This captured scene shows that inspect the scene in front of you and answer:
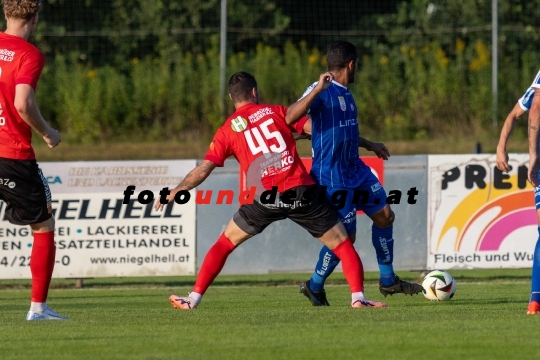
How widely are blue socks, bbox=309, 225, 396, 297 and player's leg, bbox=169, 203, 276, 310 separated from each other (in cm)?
93

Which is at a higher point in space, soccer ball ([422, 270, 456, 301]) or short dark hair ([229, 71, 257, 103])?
short dark hair ([229, 71, 257, 103])

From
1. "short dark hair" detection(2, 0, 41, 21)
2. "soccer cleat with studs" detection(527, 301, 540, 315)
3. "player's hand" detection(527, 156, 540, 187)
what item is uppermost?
"short dark hair" detection(2, 0, 41, 21)

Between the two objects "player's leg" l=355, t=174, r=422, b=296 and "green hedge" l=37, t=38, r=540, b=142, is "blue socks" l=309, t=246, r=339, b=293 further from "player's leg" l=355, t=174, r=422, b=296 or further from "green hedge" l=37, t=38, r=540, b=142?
"green hedge" l=37, t=38, r=540, b=142

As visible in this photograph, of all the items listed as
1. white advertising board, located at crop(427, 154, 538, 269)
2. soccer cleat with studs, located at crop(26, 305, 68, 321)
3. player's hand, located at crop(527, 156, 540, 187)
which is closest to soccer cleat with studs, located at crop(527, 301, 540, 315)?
player's hand, located at crop(527, 156, 540, 187)

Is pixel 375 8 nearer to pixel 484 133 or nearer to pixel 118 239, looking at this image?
pixel 484 133

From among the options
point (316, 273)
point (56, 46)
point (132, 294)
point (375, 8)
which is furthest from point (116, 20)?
point (316, 273)

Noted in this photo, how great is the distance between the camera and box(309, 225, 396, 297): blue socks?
976cm

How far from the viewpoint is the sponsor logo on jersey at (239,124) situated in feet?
29.1

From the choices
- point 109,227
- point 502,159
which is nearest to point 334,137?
point 502,159

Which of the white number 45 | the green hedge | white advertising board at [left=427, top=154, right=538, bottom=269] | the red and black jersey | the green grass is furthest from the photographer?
the green hedge

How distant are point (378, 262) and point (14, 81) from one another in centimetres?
385

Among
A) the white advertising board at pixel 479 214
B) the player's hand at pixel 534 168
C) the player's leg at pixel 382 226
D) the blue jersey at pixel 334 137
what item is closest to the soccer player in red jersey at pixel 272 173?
the blue jersey at pixel 334 137

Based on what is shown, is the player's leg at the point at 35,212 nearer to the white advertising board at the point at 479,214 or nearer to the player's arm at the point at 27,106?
the player's arm at the point at 27,106

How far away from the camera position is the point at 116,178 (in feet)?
45.2
